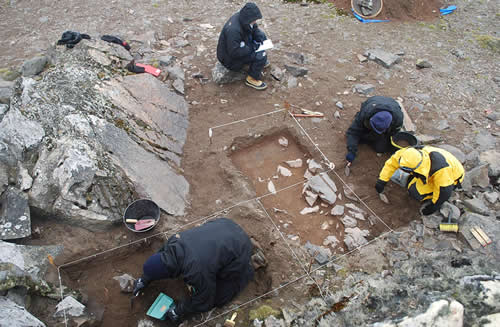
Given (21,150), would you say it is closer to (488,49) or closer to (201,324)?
(201,324)

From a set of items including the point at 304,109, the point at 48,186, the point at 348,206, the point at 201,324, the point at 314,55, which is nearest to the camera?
the point at 201,324

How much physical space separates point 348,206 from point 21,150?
5330mm

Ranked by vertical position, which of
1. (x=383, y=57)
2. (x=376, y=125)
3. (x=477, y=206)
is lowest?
(x=477, y=206)

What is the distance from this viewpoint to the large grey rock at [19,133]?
4.83 meters

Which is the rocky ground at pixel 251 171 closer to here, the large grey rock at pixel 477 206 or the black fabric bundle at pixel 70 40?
the large grey rock at pixel 477 206

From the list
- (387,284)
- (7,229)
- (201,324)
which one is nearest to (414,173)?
(387,284)

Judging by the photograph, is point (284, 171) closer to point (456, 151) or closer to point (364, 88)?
point (364, 88)

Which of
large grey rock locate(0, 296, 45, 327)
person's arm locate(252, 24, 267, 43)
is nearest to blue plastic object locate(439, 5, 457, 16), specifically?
person's arm locate(252, 24, 267, 43)

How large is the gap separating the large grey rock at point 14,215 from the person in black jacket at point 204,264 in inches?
66.8

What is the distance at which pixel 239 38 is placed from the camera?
279 inches

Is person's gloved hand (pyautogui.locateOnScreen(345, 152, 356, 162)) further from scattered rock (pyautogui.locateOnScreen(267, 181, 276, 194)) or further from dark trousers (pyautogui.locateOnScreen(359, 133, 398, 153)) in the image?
scattered rock (pyautogui.locateOnScreen(267, 181, 276, 194))

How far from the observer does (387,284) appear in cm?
394

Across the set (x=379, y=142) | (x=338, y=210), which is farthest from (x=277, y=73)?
(x=338, y=210)

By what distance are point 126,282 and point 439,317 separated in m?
3.78
